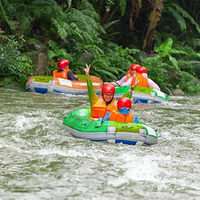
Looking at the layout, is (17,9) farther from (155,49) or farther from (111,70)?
(155,49)

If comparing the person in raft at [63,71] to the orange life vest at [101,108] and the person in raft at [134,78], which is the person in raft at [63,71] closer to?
the person in raft at [134,78]

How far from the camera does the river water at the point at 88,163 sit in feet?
18.6

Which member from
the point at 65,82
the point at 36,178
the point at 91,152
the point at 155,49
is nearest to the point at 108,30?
the point at 155,49

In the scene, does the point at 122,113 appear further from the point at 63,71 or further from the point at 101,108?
the point at 63,71

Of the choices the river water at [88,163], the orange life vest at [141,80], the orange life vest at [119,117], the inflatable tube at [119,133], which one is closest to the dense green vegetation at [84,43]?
the orange life vest at [141,80]

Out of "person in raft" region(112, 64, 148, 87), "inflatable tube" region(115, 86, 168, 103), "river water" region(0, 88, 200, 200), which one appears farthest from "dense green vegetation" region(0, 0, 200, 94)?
"river water" region(0, 88, 200, 200)

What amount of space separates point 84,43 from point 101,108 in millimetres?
7651

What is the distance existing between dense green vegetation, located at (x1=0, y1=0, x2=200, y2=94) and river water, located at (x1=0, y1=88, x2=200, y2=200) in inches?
192

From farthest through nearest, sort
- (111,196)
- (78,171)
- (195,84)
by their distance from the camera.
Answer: (195,84) → (78,171) → (111,196)

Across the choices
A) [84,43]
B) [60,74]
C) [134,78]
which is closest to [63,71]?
[60,74]

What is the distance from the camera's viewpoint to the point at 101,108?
901 centimetres

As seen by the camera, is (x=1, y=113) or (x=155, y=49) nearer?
(x=1, y=113)

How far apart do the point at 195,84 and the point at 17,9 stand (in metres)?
6.89

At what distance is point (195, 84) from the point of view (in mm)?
18562
